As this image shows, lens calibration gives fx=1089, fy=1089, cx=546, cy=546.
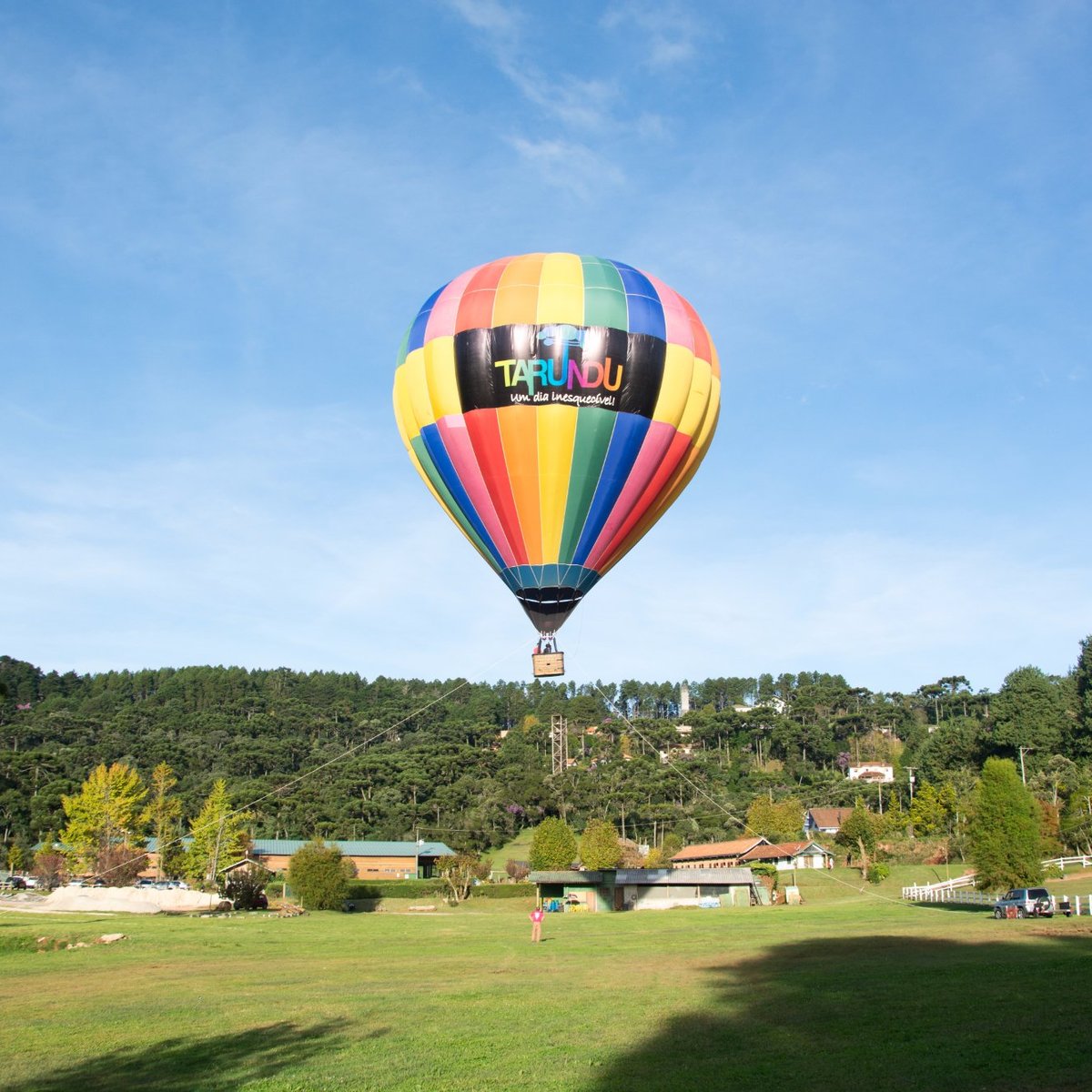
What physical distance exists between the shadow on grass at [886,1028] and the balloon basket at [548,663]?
→ 9.28 metres

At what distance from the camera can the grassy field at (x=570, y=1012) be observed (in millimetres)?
14219

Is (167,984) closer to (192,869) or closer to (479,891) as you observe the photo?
(479,891)

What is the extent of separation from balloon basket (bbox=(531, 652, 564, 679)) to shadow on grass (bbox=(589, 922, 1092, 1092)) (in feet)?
30.5

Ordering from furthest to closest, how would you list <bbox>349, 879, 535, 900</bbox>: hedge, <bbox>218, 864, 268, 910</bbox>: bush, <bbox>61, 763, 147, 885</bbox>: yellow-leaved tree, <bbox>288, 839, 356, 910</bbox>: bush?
1. <bbox>349, 879, 535, 900</bbox>: hedge
2. <bbox>61, 763, 147, 885</bbox>: yellow-leaved tree
3. <bbox>288, 839, 356, 910</bbox>: bush
4. <bbox>218, 864, 268, 910</bbox>: bush

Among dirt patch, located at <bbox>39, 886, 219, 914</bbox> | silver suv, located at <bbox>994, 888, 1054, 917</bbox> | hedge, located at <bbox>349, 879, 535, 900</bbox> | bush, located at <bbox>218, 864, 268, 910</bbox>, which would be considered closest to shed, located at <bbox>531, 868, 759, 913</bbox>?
hedge, located at <bbox>349, 879, 535, 900</bbox>

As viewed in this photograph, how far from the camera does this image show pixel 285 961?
100 feet

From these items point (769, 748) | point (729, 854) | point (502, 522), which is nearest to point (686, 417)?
point (502, 522)

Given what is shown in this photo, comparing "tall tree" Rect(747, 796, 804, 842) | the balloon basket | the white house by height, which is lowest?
"tall tree" Rect(747, 796, 804, 842)

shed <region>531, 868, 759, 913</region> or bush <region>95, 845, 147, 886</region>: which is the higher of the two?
bush <region>95, 845, 147, 886</region>

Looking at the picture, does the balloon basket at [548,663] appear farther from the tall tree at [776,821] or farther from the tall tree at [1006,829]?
the tall tree at [776,821]

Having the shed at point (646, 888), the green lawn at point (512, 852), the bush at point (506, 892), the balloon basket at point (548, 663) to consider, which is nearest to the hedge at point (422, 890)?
the bush at point (506, 892)

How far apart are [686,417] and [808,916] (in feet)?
79.0

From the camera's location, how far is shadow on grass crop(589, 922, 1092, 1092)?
13.4 meters

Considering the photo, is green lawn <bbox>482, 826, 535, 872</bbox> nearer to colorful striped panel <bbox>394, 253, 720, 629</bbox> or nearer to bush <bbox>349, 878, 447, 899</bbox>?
bush <bbox>349, 878, 447, 899</bbox>
